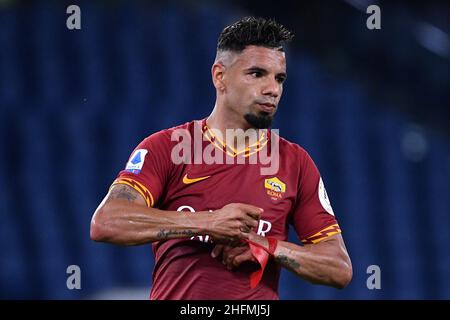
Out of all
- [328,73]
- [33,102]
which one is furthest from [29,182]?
[328,73]

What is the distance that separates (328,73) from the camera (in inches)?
342

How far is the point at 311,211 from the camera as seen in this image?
12.3 feet

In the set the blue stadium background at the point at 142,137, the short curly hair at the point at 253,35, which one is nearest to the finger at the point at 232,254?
the short curly hair at the point at 253,35

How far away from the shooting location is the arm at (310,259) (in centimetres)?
346

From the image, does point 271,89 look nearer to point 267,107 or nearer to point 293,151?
point 267,107

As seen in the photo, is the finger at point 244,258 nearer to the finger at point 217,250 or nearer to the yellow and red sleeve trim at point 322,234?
the finger at point 217,250

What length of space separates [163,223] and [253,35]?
3.21ft

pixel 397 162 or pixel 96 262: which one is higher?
pixel 397 162

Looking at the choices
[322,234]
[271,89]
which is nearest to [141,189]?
[271,89]

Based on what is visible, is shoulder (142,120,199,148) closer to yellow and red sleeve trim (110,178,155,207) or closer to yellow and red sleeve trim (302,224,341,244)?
yellow and red sleeve trim (110,178,155,207)

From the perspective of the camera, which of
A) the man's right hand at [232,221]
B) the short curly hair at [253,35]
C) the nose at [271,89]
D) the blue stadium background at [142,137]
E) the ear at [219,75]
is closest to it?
the man's right hand at [232,221]

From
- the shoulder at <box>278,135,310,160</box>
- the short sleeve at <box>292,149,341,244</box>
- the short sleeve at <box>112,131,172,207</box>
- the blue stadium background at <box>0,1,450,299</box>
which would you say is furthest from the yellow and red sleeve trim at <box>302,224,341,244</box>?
the blue stadium background at <box>0,1,450,299</box>
